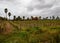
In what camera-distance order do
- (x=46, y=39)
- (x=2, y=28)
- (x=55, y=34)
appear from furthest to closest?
(x=2, y=28)
(x=55, y=34)
(x=46, y=39)

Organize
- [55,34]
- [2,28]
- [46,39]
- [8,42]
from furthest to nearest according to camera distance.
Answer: [2,28] → [55,34] → [46,39] → [8,42]

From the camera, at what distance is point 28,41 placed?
29.5 meters

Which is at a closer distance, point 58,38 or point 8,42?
point 8,42

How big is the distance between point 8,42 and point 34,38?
15.3 ft

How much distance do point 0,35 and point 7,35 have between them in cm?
133

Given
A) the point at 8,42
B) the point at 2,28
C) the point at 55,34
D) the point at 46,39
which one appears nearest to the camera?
the point at 8,42

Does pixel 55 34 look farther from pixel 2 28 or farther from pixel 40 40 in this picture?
pixel 2 28

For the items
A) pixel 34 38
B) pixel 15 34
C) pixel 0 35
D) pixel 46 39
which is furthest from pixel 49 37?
pixel 0 35

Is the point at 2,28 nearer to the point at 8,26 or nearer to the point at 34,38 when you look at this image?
the point at 8,26

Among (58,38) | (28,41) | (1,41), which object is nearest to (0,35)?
(1,41)

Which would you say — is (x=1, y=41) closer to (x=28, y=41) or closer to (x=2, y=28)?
(x=28, y=41)

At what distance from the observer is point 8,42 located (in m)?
28.8

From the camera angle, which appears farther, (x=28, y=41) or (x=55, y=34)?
(x=55, y=34)

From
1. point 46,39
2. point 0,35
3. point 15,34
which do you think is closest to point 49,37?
point 46,39
